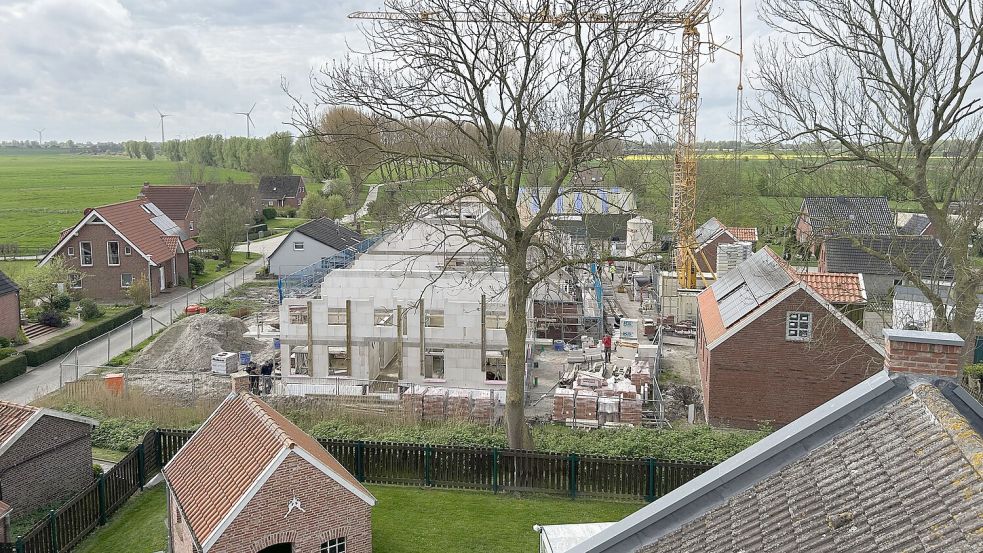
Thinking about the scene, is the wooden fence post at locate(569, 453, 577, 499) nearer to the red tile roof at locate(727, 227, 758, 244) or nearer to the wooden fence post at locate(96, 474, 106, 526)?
the wooden fence post at locate(96, 474, 106, 526)

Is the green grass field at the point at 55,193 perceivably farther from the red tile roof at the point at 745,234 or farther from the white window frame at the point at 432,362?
the red tile roof at the point at 745,234

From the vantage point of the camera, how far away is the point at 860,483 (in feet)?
23.3

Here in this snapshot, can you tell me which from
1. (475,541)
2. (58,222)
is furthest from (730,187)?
(58,222)

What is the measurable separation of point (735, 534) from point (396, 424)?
15.8m

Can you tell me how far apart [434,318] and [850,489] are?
69.8 feet

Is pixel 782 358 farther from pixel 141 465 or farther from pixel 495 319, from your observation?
pixel 141 465

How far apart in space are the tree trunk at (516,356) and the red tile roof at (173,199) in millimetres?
60042

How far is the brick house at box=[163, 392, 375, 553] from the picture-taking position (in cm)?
1304

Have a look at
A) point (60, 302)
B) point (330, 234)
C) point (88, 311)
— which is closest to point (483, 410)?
point (88, 311)

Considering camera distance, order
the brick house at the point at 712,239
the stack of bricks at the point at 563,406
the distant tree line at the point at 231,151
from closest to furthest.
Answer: the stack of bricks at the point at 563,406 → the brick house at the point at 712,239 → the distant tree line at the point at 231,151

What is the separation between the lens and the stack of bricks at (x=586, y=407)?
2269cm

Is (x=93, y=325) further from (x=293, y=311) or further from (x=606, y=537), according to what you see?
(x=606, y=537)

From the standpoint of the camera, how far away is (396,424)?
22.3 metres

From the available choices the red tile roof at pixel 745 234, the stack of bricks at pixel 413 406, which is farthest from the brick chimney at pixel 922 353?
the red tile roof at pixel 745 234
